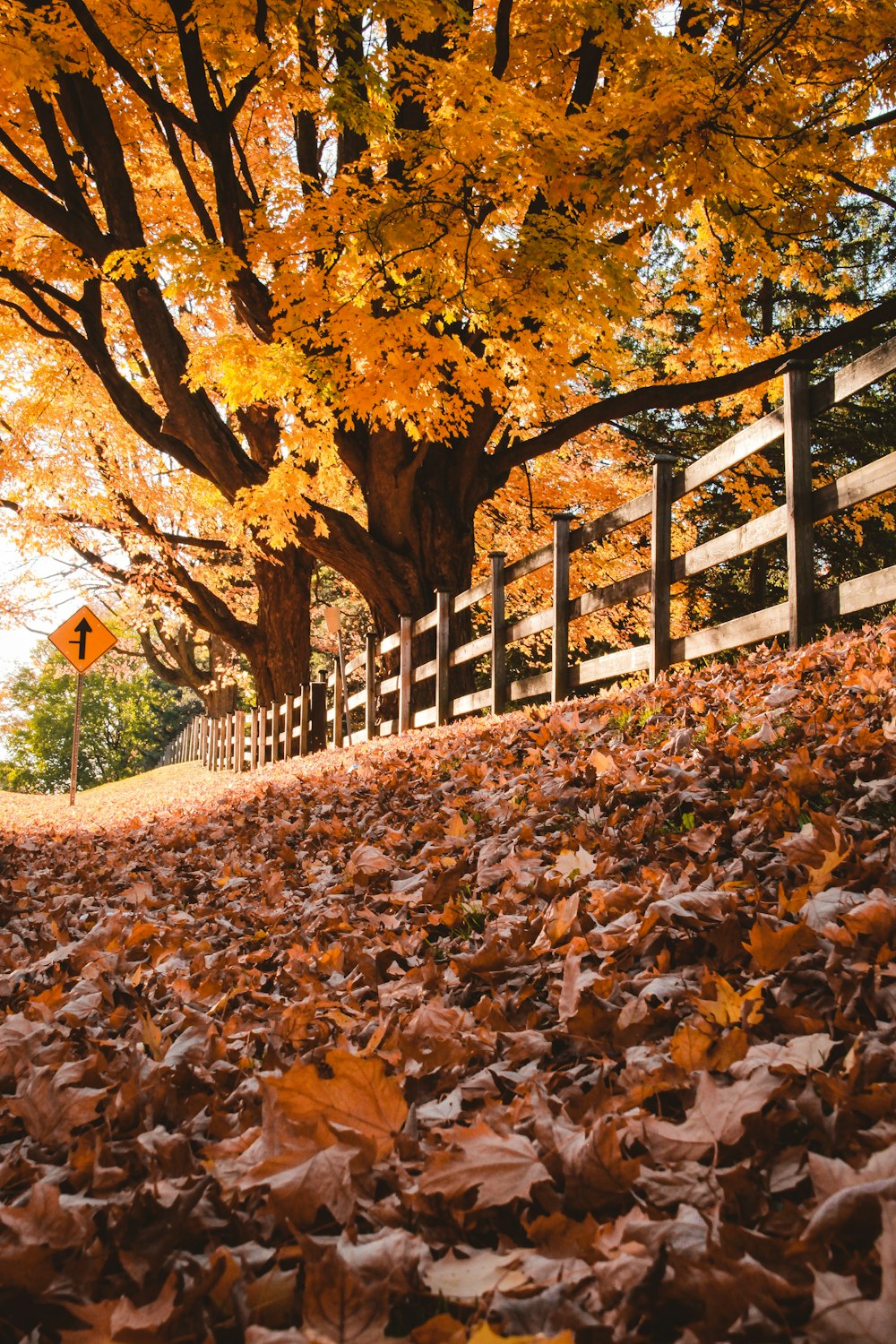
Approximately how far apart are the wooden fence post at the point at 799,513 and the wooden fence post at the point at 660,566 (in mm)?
1133

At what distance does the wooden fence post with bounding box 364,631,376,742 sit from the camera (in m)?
13.1

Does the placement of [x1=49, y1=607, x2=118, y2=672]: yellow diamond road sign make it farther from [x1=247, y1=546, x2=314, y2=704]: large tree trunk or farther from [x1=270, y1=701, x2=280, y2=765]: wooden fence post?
[x1=270, y1=701, x2=280, y2=765]: wooden fence post

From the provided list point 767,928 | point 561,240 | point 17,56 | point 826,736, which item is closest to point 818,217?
point 561,240

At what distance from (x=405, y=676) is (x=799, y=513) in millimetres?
6463

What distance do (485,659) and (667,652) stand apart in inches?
818

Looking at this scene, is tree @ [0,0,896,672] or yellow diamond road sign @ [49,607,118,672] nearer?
tree @ [0,0,896,672]


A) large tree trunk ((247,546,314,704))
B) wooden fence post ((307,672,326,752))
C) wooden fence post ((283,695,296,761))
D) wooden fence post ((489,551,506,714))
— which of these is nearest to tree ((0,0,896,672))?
wooden fence post ((489,551,506,714))

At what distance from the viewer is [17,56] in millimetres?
8102

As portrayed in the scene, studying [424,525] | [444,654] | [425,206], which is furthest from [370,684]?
[425,206]

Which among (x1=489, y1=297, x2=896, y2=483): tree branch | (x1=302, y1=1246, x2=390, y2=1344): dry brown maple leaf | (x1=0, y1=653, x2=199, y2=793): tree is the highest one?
(x1=0, y1=653, x2=199, y2=793): tree

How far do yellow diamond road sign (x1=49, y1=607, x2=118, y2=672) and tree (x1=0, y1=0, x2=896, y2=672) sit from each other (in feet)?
18.2

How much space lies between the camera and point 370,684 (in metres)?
13.4

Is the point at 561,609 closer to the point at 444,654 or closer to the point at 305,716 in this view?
the point at 444,654

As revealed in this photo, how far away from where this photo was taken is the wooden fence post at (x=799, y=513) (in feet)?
17.5
